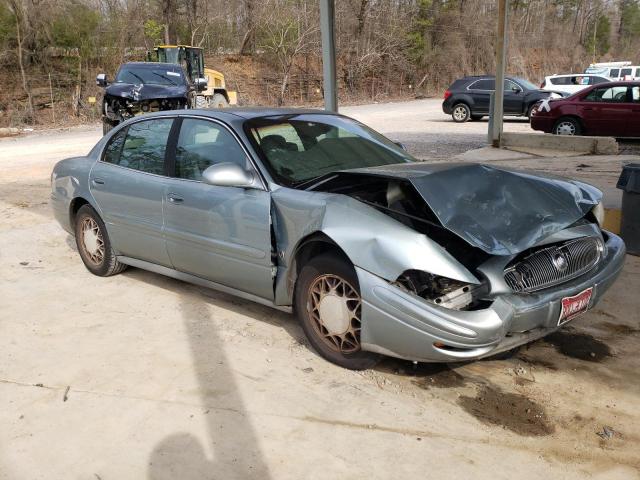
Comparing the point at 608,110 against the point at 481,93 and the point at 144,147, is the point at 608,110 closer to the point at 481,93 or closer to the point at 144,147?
the point at 481,93

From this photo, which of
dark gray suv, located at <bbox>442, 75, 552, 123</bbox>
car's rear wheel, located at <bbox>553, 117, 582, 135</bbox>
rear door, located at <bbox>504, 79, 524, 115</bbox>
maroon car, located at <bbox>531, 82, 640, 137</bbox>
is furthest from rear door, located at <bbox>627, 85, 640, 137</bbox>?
rear door, located at <bbox>504, 79, 524, 115</bbox>

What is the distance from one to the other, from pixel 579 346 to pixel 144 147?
3542mm

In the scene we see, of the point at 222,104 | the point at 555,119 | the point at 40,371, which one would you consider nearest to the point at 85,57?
the point at 222,104

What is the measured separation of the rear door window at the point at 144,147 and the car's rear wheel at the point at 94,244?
1.80 feet

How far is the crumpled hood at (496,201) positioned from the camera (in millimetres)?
3223

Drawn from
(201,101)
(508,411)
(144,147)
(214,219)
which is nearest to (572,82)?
(201,101)

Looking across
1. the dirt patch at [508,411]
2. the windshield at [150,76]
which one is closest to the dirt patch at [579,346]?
the dirt patch at [508,411]

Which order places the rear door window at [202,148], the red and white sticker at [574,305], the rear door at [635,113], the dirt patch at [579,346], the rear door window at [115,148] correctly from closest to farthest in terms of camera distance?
the red and white sticker at [574,305], the dirt patch at [579,346], the rear door window at [202,148], the rear door window at [115,148], the rear door at [635,113]

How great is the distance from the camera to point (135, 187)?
480 centimetres

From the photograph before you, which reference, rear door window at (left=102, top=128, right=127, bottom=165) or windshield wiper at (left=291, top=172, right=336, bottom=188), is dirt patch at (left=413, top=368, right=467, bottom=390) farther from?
rear door window at (left=102, top=128, right=127, bottom=165)

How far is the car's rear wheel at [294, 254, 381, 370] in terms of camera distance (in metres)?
3.43

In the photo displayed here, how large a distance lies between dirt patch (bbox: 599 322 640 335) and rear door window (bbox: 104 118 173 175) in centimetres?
338

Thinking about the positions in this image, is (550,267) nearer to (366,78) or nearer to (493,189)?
(493,189)

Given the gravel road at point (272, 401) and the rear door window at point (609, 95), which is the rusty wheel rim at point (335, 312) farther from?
the rear door window at point (609, 95)
